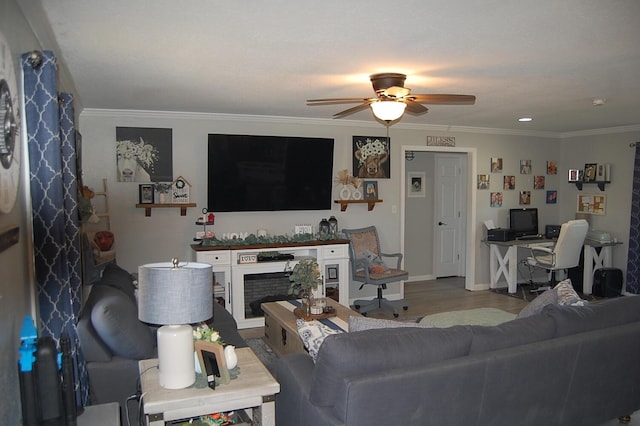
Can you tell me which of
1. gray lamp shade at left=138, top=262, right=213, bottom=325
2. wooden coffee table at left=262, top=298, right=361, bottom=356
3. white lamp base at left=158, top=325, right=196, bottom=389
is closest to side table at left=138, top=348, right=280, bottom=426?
white lamp base at left=158, top=325, right=196, bottom=389

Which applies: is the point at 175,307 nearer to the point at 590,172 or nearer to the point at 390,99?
the point at 390,99

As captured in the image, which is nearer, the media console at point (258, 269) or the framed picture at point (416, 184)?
the media console at point (258, 269)

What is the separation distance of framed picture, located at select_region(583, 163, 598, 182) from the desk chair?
1117 millimetres

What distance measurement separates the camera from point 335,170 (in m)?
6.12

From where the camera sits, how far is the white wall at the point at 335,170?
205 inches

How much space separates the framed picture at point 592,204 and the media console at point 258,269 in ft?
13.1

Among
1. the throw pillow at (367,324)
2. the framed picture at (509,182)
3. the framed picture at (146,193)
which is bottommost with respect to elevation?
the throw pillow at (367,324)

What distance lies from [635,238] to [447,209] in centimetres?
260

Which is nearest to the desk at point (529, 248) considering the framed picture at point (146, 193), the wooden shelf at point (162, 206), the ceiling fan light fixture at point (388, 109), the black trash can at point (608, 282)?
the black trash can at point (608, 282)

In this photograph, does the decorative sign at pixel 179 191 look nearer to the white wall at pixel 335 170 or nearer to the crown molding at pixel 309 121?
the white wall at pixel 335 170

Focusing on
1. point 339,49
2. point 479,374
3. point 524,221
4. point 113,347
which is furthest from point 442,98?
point 524,221

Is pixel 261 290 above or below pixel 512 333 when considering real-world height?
below

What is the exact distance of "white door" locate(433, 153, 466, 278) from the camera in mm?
7859

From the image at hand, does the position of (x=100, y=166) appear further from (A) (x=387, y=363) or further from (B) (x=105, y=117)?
(A) (x=387, y=363)
